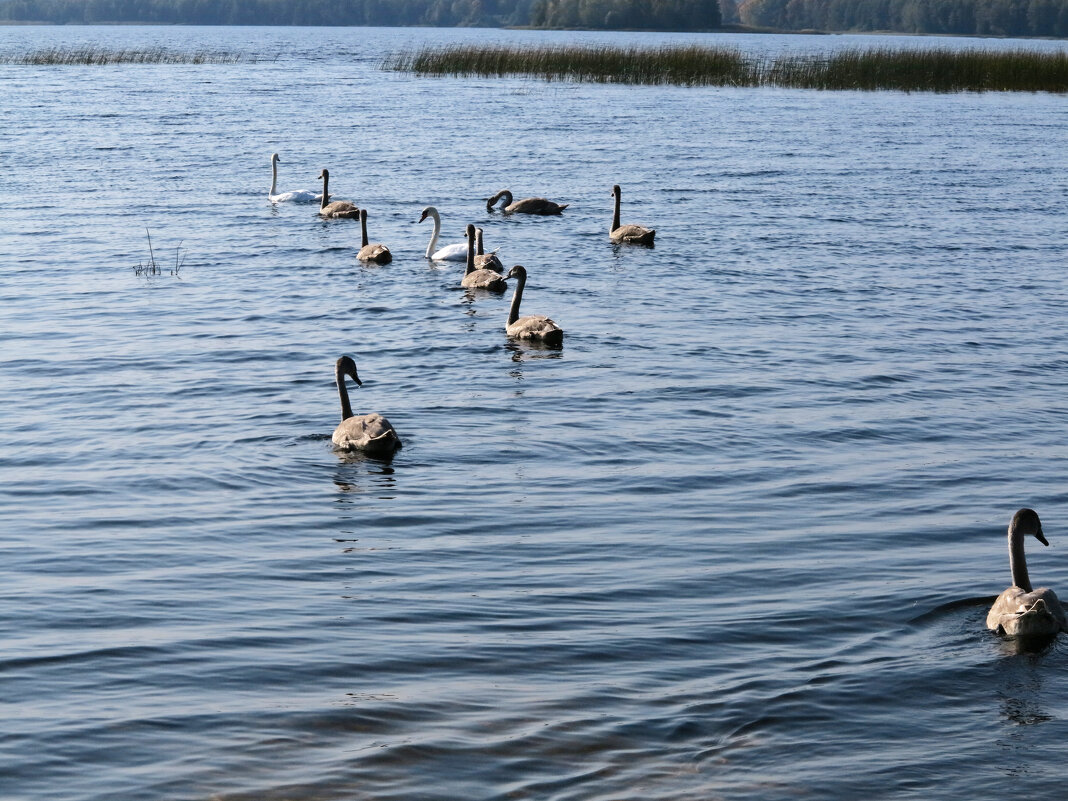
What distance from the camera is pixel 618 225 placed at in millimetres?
27047

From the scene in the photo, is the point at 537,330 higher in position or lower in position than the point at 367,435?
higher

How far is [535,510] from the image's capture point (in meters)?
11.6

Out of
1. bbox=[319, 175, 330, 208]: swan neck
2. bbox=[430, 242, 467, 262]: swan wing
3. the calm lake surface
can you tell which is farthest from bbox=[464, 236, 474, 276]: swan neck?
bbox=[319, 175, 330, 208]: swan neck

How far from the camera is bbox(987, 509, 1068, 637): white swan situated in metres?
8.87

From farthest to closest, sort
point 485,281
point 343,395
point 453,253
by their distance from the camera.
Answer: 1. point 453,253
2. point 485,281
3. point 343,395

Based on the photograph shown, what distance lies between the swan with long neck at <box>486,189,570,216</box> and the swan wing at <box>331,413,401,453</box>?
16.0 m

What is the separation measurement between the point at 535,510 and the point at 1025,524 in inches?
154

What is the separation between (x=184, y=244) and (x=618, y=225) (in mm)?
8185

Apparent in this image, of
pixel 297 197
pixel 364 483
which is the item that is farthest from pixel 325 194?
pixel 364 483

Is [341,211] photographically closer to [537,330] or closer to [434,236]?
[434,236]

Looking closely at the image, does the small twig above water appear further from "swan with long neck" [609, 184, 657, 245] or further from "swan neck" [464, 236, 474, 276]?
"swan with long neck" [609, 184, 657, 245]

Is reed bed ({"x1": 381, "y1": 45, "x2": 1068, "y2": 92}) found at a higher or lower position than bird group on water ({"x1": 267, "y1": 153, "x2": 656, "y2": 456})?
higher

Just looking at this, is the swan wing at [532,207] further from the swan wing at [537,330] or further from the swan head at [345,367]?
the swan head at [345,367]

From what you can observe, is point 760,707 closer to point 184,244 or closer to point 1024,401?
point 1024,401
